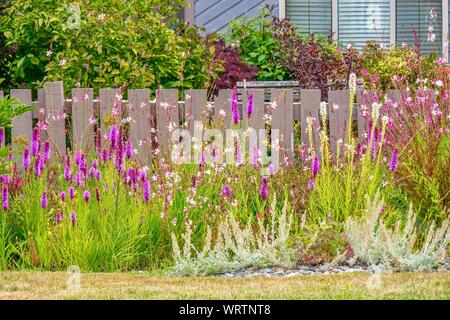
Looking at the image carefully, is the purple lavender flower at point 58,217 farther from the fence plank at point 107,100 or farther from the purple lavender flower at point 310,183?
the purple lavender flower at point 310,183

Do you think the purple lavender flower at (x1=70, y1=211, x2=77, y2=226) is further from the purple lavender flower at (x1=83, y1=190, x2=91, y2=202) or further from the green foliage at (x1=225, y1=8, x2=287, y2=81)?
the green foliage at (x1=225, y1=8, x2=287, y2=81)

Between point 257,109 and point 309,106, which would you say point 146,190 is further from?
point 309,106

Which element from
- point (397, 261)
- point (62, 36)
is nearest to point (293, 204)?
point (397, 261)

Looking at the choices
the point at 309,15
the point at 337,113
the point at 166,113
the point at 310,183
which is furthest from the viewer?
the point at 309,15

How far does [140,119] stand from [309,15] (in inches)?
263

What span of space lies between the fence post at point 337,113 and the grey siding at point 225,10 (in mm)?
5992

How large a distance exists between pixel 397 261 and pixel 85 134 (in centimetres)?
348

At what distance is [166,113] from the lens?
9.15 meters

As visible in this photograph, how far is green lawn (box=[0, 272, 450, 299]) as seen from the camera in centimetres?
599

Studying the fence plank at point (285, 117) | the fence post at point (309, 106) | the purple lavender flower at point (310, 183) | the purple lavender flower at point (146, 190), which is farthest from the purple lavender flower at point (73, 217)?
the fence post at point (309, 106)

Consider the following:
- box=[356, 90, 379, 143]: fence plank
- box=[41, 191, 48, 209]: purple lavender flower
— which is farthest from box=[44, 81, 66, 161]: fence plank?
box=[356, 90, 379, 143]: fence plank

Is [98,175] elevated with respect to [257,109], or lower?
lower

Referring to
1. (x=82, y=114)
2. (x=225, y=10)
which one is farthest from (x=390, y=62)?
(x=82, y=114)
